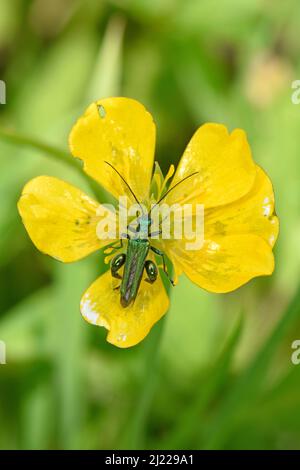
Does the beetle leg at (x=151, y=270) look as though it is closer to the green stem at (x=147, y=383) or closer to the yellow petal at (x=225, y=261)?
the yellow petal at (x=225, y=261)

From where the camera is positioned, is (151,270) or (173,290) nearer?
(151,270)

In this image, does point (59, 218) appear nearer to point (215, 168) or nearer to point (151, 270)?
point (151, 270)

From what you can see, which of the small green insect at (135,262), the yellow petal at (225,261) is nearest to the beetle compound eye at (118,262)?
the small green insect at (135,262)

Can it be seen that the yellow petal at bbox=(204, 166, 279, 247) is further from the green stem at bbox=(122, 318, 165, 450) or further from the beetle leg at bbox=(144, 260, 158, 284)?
the green stem at bbox=(122, 318, 165, 450)

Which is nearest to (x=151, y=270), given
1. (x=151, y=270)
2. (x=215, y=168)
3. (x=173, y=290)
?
(x=151, y=270)

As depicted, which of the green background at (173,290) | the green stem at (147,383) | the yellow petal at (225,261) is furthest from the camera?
the green background at (173,290)

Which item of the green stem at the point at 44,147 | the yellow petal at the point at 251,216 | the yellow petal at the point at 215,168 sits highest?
the green stem at the point at 44,147

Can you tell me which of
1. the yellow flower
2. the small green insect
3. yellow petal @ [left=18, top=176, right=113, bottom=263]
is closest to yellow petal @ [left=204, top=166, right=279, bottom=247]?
the yellow flower
